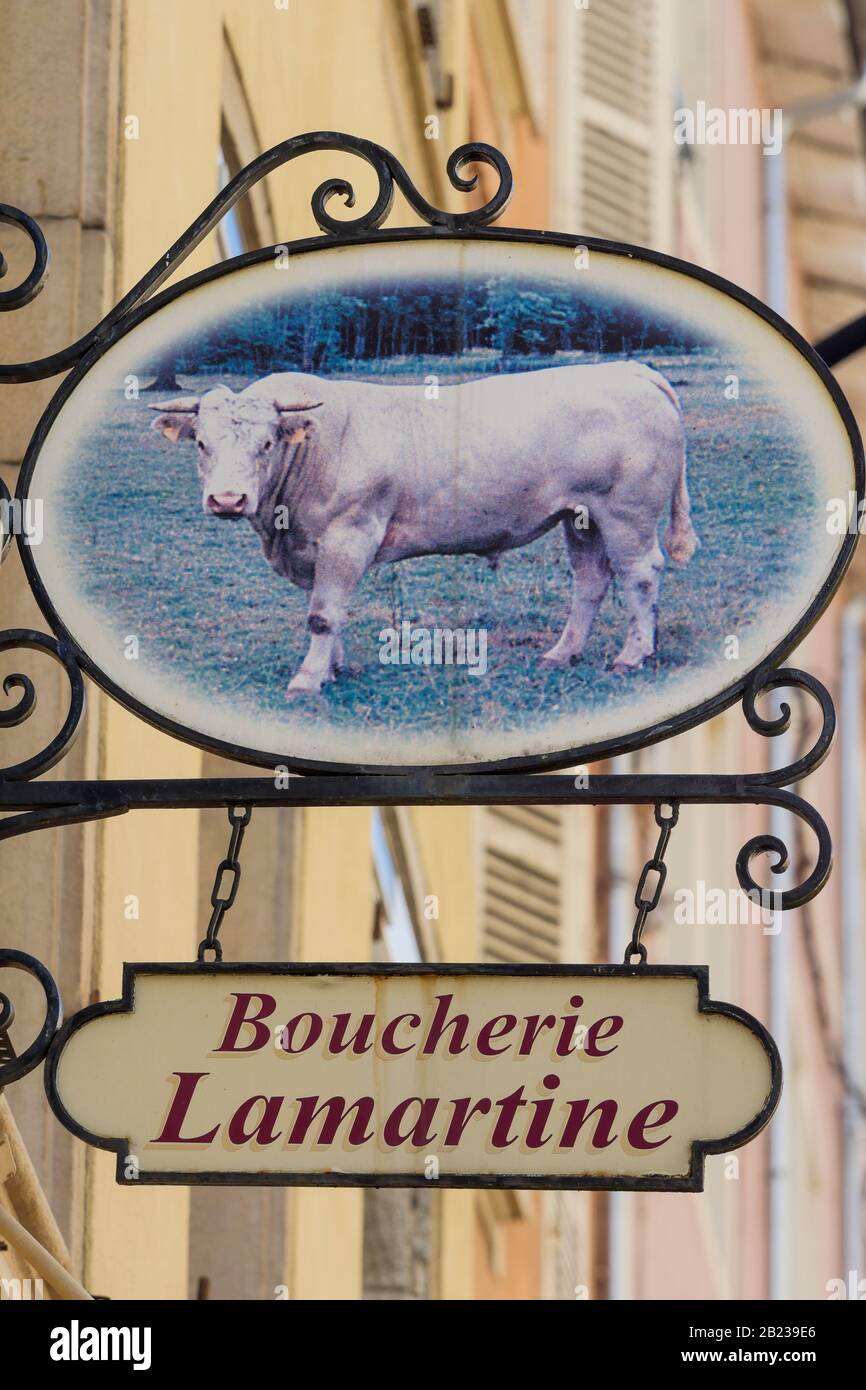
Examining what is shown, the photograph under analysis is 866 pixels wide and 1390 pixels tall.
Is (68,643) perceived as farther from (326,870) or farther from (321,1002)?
(326,870)

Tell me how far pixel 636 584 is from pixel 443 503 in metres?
0.34

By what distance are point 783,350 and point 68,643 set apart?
3.92 ft

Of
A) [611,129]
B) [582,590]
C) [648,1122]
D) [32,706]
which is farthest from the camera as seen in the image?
[611,129]

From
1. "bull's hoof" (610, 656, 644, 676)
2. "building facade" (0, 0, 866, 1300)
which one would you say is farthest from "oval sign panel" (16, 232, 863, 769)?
"building facade" (0, 0, 866, 1300)

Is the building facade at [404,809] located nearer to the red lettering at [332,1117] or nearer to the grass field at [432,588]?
the red lettering at [332,1117]

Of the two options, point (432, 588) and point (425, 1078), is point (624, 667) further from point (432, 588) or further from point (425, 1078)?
point (425, 1078)

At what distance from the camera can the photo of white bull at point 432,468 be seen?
4539mm

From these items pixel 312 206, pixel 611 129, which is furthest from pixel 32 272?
pixel 611 129

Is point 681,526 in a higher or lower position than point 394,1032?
higher

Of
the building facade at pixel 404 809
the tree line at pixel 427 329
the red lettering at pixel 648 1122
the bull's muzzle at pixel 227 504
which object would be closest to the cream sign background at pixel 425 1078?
the red lettering at pixel 648 1122

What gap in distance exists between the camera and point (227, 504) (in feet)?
15.1

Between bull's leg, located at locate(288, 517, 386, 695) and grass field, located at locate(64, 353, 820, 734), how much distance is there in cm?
2
